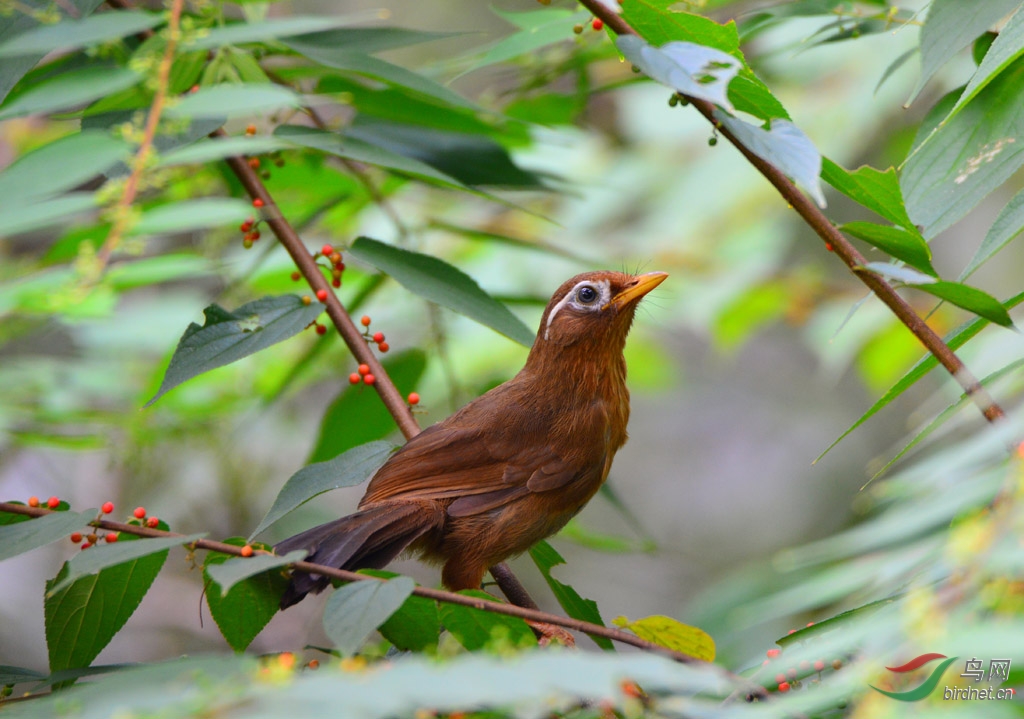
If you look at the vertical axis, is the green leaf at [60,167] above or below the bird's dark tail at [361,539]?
above

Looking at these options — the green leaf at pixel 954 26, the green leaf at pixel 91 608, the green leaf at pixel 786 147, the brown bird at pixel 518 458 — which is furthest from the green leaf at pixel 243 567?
the green leaf at pixel 954 26

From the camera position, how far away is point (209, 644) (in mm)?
5297

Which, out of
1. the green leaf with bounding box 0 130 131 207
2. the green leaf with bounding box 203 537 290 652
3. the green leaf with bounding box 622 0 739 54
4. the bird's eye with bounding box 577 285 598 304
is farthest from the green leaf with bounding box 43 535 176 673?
the bird's eye with bounding box 577 285 598 304

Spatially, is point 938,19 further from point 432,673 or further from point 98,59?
point 98,59

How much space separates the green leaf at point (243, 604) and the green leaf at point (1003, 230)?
132cm

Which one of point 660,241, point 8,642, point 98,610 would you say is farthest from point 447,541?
point 8,642

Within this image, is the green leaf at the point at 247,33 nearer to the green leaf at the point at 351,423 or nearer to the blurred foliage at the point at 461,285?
the blurred foliage at the point at 461,285

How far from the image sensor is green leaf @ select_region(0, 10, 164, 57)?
1.35 metres

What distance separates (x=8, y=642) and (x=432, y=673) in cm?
526

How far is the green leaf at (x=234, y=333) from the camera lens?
75.7 inches

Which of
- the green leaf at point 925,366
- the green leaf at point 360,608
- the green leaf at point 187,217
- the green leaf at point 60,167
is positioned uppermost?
the green leaf at point 60,167

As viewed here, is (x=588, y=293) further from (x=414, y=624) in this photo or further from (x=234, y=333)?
(x=414, y=624)

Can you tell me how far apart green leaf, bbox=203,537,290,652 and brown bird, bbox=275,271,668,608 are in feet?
1.40

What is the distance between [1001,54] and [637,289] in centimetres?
130
